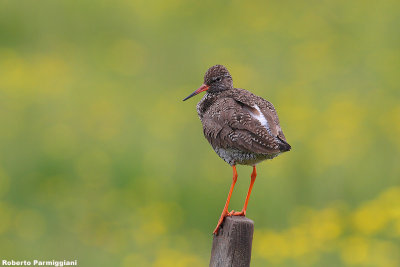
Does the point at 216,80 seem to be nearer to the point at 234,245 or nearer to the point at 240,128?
the point at 240,128

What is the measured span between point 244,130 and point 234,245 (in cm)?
116

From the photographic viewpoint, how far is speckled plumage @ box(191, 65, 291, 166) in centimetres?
557

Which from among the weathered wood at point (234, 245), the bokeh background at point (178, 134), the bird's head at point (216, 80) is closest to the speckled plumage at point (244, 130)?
the bird's head at point (216, 80)

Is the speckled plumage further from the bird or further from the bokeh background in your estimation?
the bokeh background

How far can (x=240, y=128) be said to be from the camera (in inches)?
226

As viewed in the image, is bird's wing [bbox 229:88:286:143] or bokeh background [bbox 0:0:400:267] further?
bokeh background [bbox 0:0:400:267]

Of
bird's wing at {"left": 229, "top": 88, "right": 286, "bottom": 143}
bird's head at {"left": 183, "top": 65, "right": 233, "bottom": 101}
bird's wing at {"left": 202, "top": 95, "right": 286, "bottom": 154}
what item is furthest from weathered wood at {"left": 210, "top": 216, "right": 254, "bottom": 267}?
bird's head at {"left": 183, "top": 65, "right": 233, "bottom": 101}

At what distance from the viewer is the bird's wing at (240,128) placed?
5.56 m

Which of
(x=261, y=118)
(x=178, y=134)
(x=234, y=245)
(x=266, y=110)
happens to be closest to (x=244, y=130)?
(x=261, y=118)

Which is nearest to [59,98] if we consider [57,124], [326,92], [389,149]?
[57,124]

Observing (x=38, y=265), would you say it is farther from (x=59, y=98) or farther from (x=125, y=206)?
(x=59, y=98)

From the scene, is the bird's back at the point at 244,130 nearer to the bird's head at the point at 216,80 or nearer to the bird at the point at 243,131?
the bird at the point at 243,131

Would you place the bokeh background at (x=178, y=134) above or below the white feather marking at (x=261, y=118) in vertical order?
above

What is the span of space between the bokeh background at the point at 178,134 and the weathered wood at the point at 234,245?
3.08 metres
